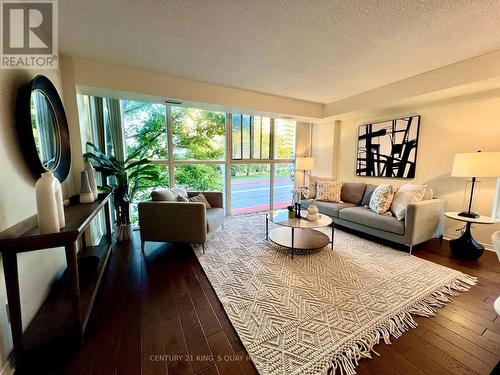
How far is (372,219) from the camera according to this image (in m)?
3.07

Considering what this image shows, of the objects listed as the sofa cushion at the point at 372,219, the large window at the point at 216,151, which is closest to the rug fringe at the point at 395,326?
the sofa cushion at the point at 372,219

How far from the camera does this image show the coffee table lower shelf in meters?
2.78

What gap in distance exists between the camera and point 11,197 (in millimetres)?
1388

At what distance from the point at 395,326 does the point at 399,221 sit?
5.42 feet

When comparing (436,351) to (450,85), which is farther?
(450,85)

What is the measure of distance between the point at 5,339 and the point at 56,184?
95 cm

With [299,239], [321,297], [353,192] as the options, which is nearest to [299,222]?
[299,239]

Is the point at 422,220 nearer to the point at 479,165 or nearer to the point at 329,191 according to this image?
the point at 479,165

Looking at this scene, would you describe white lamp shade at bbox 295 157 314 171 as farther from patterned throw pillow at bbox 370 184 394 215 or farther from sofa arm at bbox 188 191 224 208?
sofa arm at bbox 188 191 224 208

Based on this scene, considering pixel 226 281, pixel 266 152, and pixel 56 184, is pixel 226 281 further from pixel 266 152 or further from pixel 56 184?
pixel 266 152

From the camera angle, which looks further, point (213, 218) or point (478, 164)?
point (213, 218)

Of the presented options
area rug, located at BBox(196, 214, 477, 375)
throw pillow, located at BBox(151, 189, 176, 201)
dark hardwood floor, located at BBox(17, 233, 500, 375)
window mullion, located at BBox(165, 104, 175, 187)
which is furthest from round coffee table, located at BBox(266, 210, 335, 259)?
window mullion, located at BBox(165, 104, 175, 187)

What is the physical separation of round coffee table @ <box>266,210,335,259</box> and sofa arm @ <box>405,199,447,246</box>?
3.04ft

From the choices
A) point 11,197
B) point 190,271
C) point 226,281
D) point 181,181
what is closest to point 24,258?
point 11,197
